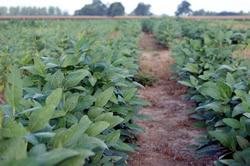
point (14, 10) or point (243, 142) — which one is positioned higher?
point (14, 10)

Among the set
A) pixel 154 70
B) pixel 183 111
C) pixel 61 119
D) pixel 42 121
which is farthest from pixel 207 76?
pixel 154 70

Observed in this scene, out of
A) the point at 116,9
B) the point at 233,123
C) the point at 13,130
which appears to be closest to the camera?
the point at 13,130

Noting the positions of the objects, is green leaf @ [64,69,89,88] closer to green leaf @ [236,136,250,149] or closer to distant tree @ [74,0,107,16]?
green leaf @ [236,136,250,149]

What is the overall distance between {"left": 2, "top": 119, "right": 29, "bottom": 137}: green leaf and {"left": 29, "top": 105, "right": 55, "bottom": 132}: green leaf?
72 millimetres

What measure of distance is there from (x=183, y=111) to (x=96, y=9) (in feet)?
271

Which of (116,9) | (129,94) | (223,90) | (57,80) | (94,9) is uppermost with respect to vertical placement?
(116,9)

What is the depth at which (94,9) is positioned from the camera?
81.9 meters

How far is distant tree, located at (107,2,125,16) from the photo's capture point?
78863 mm

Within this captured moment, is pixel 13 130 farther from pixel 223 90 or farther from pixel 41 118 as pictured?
pixel 223 90

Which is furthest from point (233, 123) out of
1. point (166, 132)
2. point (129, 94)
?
point (166, 132)

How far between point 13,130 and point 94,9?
85818 mm

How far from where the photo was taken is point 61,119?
1341mm

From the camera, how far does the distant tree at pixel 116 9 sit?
78.9 metres

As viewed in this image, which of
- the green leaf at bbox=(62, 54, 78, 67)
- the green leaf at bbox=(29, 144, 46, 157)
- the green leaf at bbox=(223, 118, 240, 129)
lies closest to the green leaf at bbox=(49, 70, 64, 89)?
the green leaf at bbox=(62, 54, 78, 67)
